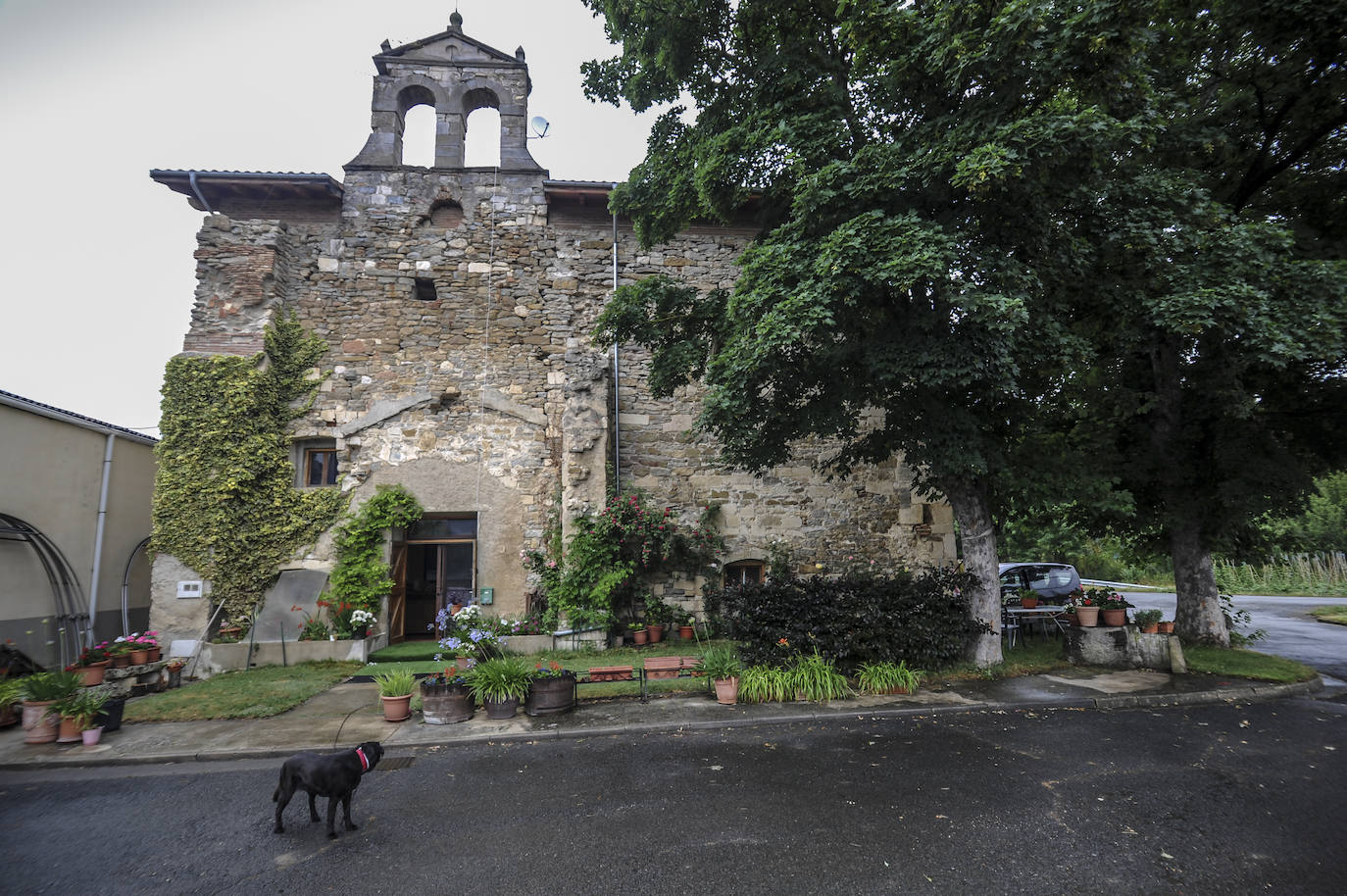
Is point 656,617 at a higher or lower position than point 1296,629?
higher

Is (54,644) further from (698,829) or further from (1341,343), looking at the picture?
(1341,343)

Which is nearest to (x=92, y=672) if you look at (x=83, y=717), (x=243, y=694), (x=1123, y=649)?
(x=243, y=694)

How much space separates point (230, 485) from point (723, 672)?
30.1 feet

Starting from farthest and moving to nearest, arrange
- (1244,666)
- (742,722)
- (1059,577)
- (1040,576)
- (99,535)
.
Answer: (1040,576)
(1059,577)
(99,535)
(1244,666)
(742,722)

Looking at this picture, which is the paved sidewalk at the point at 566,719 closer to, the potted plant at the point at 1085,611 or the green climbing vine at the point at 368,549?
the potted plant at the point at 1085,611

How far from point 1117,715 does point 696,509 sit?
7182 millimetres

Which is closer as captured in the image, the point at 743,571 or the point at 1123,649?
the point at 1123,649

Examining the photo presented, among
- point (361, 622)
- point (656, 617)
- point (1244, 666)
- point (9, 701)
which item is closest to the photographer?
point (9, 701)

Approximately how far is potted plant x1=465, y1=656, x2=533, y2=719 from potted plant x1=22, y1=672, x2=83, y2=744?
4.13m

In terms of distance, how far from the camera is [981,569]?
8336 mm

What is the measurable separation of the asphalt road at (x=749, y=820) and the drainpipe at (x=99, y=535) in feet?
20.5

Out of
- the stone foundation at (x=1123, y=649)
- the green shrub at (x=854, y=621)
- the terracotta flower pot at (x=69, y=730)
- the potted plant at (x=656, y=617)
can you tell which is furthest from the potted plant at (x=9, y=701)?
the stone foundation at (x=1123, y=649)

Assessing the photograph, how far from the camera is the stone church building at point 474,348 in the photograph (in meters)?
11.2

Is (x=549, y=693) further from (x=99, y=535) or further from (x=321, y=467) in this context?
(x=99, y=535)
